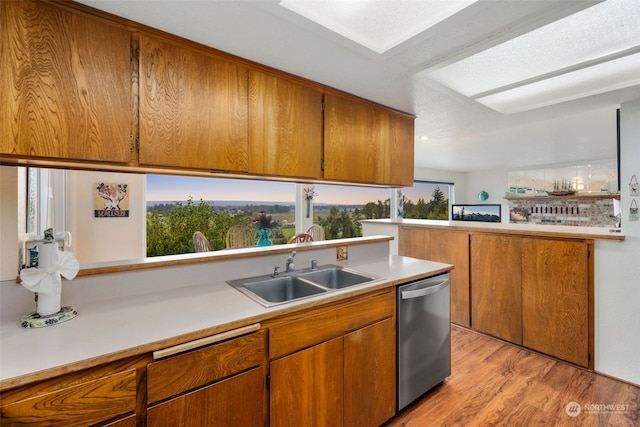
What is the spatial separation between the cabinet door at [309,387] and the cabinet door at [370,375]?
0.22 feet

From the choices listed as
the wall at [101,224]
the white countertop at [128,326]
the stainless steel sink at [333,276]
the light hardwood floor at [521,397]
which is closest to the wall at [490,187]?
the light hardwood floor at [521,397]

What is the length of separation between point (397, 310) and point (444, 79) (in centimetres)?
164

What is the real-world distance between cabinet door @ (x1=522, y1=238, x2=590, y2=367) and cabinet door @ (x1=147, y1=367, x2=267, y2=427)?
8.53 ft

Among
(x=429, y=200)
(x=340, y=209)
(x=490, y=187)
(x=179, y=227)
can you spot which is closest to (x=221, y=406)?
(x=179, y=227)

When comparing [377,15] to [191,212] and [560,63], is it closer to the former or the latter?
[560,63]

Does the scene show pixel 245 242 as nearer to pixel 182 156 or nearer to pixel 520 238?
pixel 182 156

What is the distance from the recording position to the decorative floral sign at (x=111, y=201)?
10.8ft

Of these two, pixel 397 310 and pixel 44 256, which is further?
pixel 397 310

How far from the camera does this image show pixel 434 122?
286 centimetres

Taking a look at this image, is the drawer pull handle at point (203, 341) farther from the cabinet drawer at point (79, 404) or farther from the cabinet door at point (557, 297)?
the cabinet door at point (557, 297)

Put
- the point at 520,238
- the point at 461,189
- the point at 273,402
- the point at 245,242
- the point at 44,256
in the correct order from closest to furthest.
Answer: the point at 44,256 → the point at 273,402 → the point at 520,238 → the point at 245,242 → the point at 461,189

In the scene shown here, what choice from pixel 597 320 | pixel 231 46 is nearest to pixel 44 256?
pixel 231 46

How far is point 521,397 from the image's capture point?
1994 millimetres

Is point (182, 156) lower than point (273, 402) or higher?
higher
